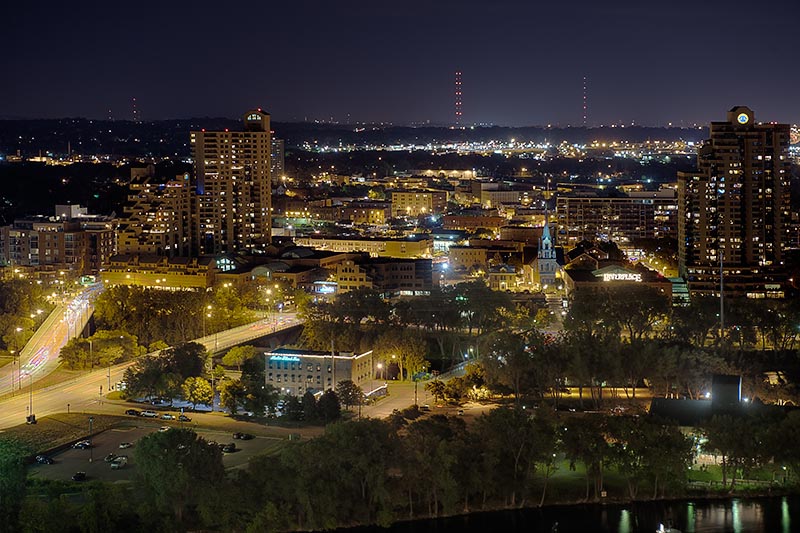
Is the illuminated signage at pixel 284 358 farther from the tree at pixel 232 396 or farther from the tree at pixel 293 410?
the tree at pixel 293 410

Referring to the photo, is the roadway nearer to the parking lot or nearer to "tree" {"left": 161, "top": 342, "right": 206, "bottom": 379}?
"tree" {"left": 161, "top": 342, "right": 206, "bottom": 379}

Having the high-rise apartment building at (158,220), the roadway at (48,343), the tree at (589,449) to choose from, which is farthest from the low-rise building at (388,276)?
the tree at (589,449)

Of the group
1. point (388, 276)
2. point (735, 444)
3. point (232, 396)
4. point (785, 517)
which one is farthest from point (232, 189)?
point (785, 517)

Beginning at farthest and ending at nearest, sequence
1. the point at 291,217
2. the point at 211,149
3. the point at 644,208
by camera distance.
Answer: the point at 291,217 < the point at 644,208 < the point at 211,149

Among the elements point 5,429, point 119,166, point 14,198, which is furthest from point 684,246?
point 119,166

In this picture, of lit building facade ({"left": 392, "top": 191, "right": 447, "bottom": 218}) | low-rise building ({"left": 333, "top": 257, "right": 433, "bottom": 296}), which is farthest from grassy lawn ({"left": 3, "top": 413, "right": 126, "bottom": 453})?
lit building facade ({"left": 392, "top": 191, "right": 447, "bottom": 218})

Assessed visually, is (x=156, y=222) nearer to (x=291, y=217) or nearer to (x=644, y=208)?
(x=291, y=217)

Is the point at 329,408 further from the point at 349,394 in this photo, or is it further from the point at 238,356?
the point at 238,356
